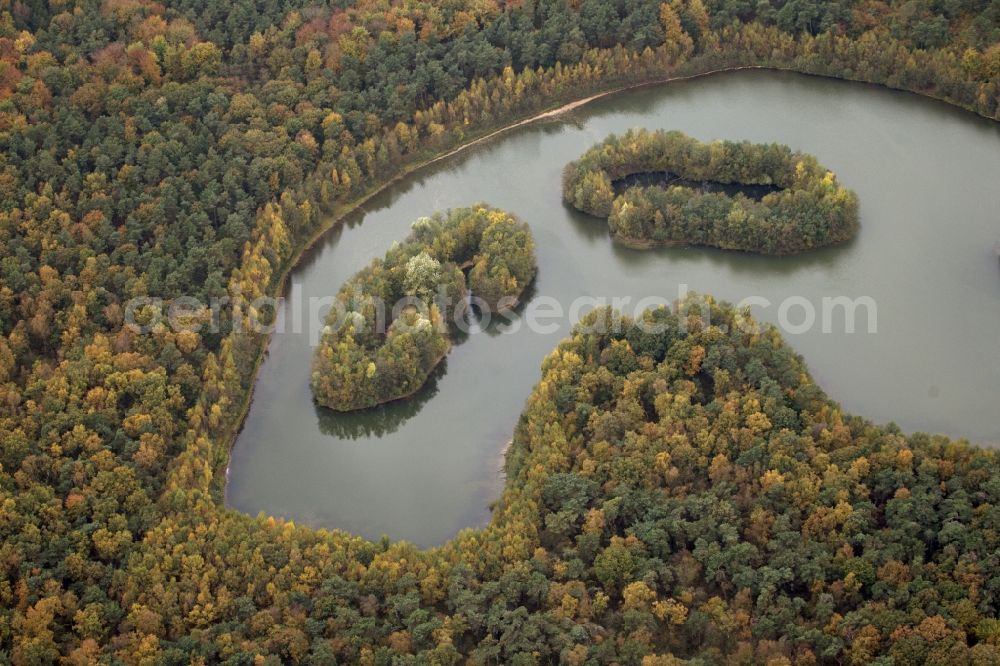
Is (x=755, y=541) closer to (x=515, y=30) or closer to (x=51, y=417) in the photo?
(x=51, y=417)

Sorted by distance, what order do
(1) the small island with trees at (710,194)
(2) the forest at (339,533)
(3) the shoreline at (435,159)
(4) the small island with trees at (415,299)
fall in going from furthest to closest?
(1) the small island with trees at (710,194) < (3) the shoreline at (435,159) < (4) the small island with trees at (415,299) < (2) the forest at (339,533)

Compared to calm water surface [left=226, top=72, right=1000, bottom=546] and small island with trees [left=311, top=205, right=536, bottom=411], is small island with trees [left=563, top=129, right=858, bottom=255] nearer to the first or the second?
calm water surface [left=226, top=72, right=1000, bottom=546]

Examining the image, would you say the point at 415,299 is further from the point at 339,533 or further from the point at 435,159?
the point at 435,159

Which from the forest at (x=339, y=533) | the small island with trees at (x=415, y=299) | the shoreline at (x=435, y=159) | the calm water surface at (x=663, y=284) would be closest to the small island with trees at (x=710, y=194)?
the calm water surface at (x=663, y=284)

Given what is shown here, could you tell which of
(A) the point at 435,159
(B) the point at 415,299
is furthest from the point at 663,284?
(A) the point at 435,159

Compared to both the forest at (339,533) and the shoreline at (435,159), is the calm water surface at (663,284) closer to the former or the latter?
the shoreline at (435,159)

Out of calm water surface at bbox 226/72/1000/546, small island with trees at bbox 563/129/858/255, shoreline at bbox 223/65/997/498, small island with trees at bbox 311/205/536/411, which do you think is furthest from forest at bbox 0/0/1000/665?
small island with trees at bbox 563/129/858/255

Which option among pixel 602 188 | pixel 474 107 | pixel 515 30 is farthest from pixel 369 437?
pixel 515 30
